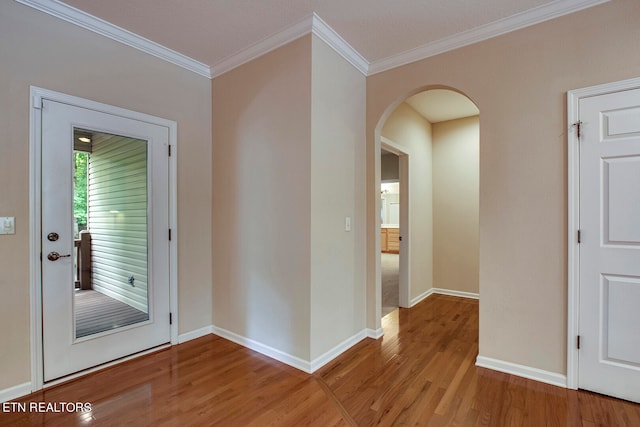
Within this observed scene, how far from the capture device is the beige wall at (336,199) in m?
2.58

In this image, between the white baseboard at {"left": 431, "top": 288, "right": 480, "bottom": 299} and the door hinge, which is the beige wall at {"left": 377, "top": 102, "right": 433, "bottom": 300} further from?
the door hinge

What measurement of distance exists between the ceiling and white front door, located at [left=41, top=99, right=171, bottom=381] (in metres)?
0.81

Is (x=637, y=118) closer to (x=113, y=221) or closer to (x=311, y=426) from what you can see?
(x=311, y=426)

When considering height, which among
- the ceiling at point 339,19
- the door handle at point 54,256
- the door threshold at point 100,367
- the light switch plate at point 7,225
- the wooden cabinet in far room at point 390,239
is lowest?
the door threshold at point 100,367

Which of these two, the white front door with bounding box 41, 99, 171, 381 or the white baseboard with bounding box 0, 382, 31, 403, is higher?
the white front door with bounding box 41, 99, 171, 381

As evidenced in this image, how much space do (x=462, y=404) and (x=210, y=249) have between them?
8.68 ft

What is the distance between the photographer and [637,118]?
204 centimetres

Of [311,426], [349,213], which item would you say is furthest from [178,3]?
[311,426]

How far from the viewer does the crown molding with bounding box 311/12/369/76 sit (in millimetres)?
2512

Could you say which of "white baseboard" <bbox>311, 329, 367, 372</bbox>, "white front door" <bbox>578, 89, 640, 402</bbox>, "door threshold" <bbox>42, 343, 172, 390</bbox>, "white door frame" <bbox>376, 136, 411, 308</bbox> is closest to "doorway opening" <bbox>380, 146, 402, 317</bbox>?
"white door frame" <bbox>376, 136, 411, 308</bbox>

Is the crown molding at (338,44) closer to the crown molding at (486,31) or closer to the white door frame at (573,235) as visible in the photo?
the crown molding at (486,31)

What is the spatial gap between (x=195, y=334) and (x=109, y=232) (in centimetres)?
130

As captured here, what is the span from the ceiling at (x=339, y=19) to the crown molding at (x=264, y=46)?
0.05 feet

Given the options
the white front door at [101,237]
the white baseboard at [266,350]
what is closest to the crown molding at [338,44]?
the white front door at [101,237]
